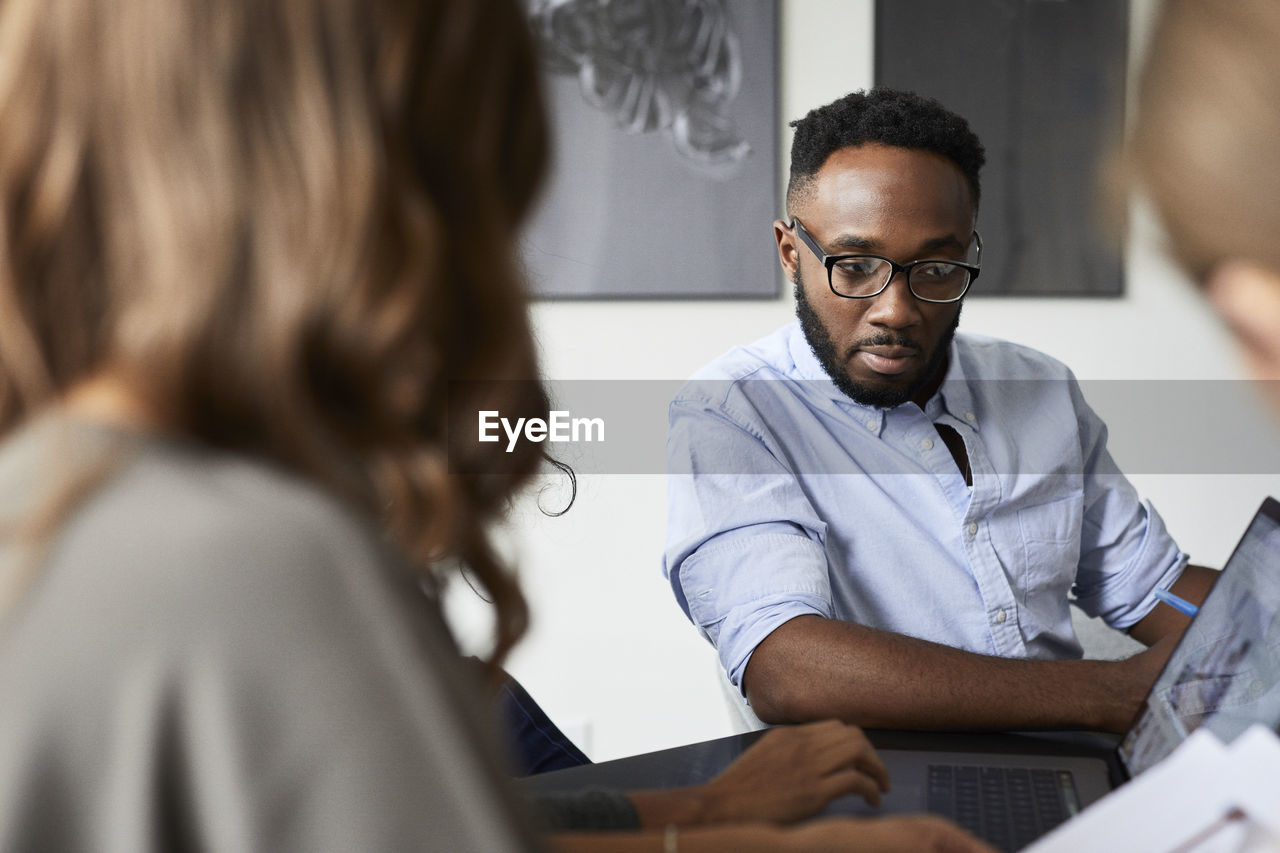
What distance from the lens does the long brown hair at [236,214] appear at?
460mm

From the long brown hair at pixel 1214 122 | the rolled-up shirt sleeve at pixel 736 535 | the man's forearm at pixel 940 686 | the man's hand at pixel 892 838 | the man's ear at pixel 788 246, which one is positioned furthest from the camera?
the man's ear at pixel 788 246

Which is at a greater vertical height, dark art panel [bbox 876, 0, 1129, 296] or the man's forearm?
dark art panel [bbox 876, 0, 1129, 296]

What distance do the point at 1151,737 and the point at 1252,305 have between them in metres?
0.74

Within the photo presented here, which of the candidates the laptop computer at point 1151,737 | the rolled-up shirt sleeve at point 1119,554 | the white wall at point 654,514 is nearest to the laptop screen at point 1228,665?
the laptop computer at point 1151,737

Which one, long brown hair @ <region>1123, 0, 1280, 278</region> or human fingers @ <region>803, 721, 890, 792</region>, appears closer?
long brown hair @ <region>1123, 0, 1280, 278</region>

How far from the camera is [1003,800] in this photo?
981 mm

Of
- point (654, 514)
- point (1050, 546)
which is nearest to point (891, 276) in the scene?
point (1050, 546)

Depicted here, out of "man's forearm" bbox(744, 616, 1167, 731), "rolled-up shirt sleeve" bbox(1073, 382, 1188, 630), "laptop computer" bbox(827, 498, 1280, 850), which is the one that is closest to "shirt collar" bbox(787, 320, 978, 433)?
"rolled-up shirt sleeve" bbox(1073, 382, 1188, 630)

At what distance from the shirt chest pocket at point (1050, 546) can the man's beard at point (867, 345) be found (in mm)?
243

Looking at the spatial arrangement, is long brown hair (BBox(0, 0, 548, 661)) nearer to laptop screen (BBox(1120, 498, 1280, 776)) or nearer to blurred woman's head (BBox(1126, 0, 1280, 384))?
blurred woman's head (BBox(1126, 0, 1280, 384))

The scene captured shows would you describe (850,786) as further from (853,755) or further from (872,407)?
(872,407)

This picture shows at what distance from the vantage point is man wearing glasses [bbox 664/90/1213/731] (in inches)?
57.4

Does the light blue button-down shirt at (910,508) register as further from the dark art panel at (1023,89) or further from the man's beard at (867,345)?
the dark art panel at (1023,89)

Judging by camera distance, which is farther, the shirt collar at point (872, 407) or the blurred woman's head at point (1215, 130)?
the shirt collar at point (872, 407)
